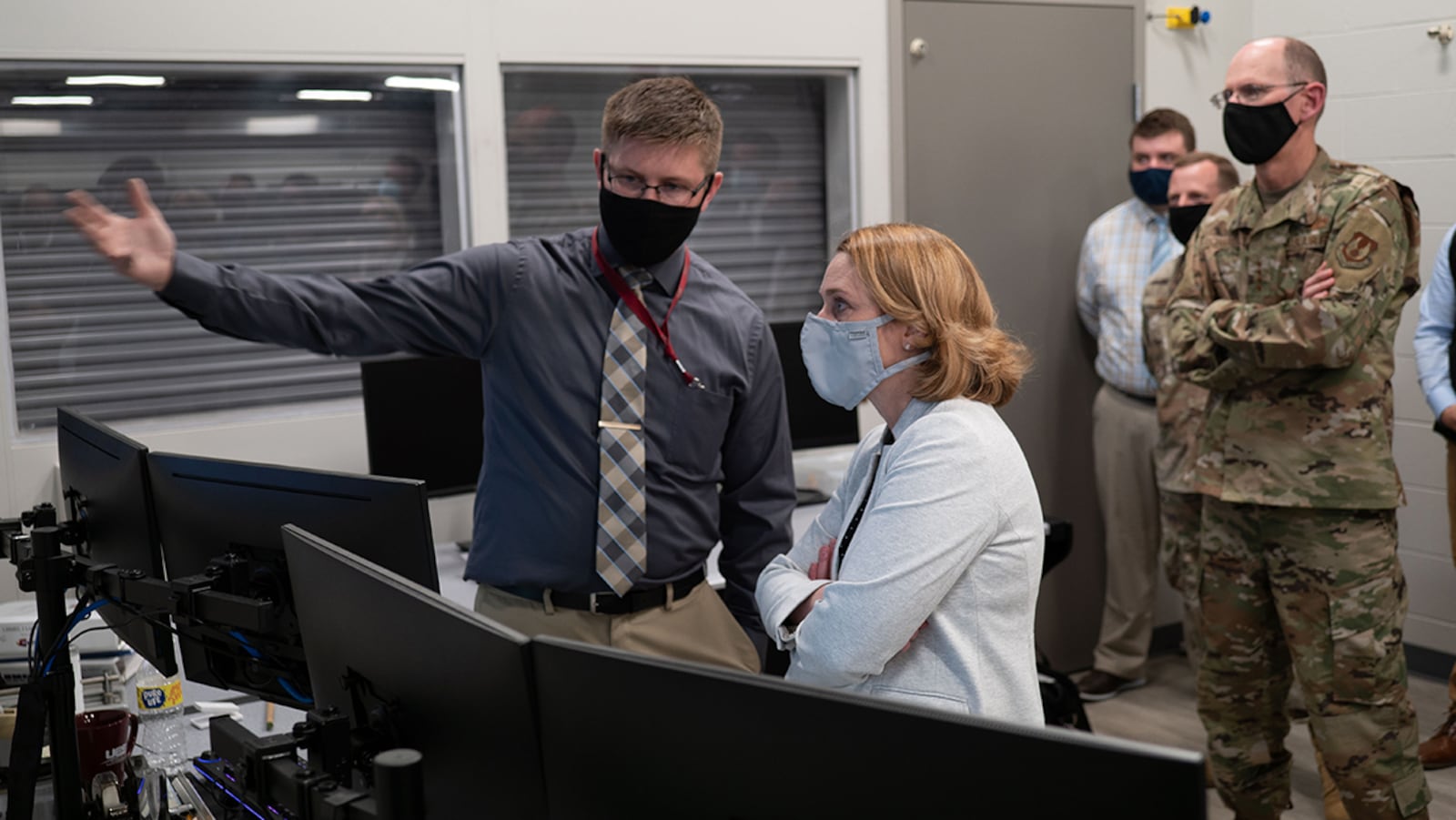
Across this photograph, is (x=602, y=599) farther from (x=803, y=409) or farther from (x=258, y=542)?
(x=803, y=409)

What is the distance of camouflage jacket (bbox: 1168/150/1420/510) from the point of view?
285 centimetres

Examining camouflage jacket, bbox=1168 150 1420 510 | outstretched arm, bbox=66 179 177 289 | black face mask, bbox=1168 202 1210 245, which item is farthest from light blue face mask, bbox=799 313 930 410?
black face mask, bbox=1168 202 1210 245

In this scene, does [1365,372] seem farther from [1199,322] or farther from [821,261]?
[821,261]

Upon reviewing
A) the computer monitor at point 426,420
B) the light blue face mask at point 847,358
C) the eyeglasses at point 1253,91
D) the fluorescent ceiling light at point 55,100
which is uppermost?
the fluorescent ceiling light at point 55,100

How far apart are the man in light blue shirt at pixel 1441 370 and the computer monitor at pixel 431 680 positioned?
3216mm

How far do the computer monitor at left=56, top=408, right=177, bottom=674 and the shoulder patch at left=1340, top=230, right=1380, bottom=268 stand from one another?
2.44 meters

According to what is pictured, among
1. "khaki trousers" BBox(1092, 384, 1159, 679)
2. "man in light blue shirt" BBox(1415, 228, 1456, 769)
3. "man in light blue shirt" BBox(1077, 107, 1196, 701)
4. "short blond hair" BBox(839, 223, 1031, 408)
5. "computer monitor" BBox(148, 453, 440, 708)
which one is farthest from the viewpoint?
Answer: "khaki trousers" BBox(1092, 384, 1159, 679)

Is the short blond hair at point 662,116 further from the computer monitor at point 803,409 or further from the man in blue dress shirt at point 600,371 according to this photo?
the computer monitor at point 803,409

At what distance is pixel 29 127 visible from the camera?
305 centimetres

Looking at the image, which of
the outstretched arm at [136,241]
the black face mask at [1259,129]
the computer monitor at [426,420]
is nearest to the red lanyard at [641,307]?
the outstretched arm at [136,241]

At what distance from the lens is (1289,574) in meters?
2.99

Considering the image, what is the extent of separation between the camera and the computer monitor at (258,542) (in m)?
1.45

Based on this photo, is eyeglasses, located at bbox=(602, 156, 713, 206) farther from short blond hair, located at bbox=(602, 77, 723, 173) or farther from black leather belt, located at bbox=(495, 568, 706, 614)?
black leather belt, located at bbox=(495, 568, 706, 614)

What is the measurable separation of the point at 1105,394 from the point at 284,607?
3.31 m
